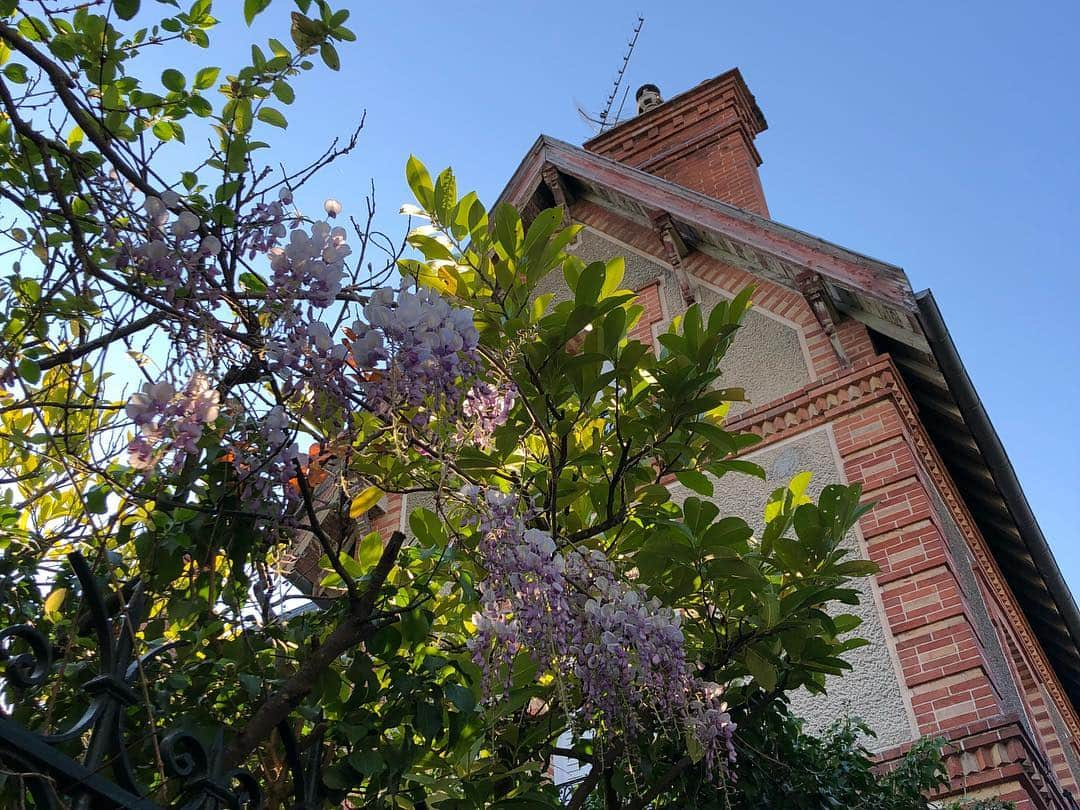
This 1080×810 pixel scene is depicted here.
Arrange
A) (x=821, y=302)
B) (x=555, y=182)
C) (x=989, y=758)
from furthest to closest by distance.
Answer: (x=555, y=182), (x=821, y=302), (x=989, y=758)

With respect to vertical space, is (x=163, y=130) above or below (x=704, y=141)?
below

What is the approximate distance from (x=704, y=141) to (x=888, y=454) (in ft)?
19.1

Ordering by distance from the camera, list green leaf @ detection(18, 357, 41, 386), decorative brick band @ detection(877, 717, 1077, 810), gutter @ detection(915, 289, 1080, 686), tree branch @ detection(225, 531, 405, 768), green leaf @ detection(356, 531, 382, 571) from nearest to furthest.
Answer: green leaf @ detection(18, 357, 41, 386)
tree branch @ detection(225, 531, 405, 768)
green leaf @ detection(356, 531, 382, 571)
decorative brick band @ detection(877, 717, 1077, 810)
gutter @ detection(915, 289, 1080, 686)

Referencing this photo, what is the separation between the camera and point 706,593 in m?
3.27

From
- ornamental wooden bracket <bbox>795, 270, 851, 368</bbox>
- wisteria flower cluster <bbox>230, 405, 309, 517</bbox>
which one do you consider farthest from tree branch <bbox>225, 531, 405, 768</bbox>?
ornamental wooden bracket <bbox>795, 270, 851, 368</bbox>

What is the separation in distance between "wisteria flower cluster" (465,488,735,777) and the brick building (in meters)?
3.53

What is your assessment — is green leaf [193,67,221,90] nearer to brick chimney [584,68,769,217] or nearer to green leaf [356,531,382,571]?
green leaf [356,531,382,571]

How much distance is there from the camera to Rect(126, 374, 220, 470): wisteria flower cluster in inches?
71.8

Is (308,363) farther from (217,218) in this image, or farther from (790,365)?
(790,365)

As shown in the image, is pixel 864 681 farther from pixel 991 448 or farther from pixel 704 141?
pixel 704 141

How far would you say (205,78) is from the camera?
2.91 meters

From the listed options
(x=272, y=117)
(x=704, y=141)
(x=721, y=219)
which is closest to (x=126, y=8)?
(x=272, y=117)

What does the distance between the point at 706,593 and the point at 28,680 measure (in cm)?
212

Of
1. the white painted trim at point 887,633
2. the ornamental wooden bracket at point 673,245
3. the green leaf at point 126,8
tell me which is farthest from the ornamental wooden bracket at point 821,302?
the green leaf at point 126,8
